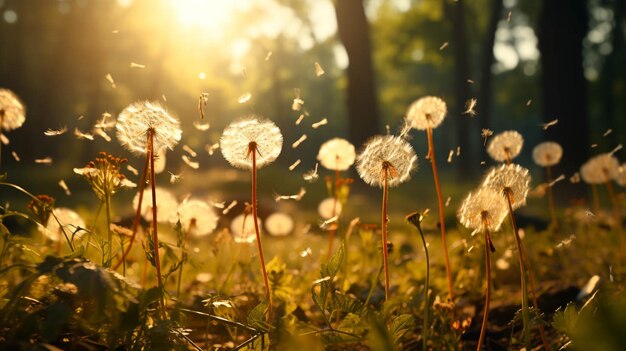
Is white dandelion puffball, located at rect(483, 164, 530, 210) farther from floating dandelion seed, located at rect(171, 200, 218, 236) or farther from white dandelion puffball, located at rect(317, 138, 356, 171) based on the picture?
floating dandelion seed, located at rect(171, 200, 218, 236)

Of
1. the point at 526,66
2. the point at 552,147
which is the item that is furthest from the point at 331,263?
the point at 526,66

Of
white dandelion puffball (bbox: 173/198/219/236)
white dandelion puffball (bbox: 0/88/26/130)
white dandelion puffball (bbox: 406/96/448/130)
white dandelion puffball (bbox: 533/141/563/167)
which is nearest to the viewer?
white dandelion puffball (bbox: 0/88/26/130)

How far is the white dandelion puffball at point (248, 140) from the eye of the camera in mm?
2322

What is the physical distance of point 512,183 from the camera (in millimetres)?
2141

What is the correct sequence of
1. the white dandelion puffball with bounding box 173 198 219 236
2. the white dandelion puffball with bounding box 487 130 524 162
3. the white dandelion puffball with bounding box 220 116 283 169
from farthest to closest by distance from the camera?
1. the white dandelion puffball with bounding box 173 198 219 236
2. the white dandelion puffball with bounding box 487 130 524 162
3. the white dandelion puffball with bounding box 220 116 283 169

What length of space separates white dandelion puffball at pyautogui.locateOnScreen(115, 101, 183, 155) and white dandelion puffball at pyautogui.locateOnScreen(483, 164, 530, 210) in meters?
1.13

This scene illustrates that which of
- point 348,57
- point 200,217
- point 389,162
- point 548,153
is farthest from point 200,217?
point 348,57

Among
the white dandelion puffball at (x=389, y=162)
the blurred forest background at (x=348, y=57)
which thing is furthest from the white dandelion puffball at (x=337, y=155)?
the blurred forest background at (x=348, y=57)

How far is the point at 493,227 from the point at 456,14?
24.8 metres

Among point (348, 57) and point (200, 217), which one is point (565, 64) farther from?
point (200, 217)

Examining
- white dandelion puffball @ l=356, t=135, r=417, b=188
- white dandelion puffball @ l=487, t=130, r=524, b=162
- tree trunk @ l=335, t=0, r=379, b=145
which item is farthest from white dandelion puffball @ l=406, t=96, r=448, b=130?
tree trunk @ l=335, t=0, r=379, b=145

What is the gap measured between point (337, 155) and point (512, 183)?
1.18 metres

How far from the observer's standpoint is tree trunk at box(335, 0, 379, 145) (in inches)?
586

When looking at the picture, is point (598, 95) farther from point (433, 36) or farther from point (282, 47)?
point (282, 47)
